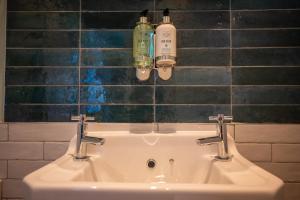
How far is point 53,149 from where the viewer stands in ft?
3.68

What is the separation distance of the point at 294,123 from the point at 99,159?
785 millimetres

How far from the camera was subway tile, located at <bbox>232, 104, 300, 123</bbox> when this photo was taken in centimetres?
110

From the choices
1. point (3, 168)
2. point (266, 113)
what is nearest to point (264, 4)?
point (266, 113)

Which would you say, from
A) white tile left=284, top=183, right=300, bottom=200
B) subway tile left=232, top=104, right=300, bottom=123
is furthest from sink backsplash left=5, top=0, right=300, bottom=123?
white tile left=284, top=183, right=300, bottom=200

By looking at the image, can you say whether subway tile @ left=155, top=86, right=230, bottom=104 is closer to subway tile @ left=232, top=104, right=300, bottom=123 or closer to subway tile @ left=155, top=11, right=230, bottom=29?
subway tile @ left=232, top=104, right=300, bottom=123

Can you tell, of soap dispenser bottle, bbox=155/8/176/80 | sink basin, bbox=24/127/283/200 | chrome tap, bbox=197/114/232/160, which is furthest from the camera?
soap dispenser bottle, bbox=155/8/176/80

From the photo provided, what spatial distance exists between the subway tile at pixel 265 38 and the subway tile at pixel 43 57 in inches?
26.6

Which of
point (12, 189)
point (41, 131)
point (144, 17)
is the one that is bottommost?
point (12, 189)

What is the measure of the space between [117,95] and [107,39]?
0.24m

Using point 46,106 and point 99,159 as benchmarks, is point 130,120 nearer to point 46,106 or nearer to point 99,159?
point 99,159

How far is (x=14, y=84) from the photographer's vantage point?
Result: 1.13 m

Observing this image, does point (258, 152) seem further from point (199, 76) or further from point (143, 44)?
point (143, 44)

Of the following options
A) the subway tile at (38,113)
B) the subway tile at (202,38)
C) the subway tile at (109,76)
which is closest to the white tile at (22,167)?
the subway tile at (38,113)

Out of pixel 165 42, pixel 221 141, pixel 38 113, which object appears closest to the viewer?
pixel 221 141
